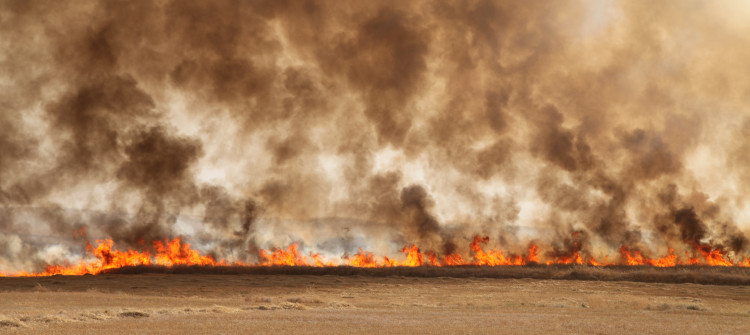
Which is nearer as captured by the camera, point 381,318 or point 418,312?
point 381,318

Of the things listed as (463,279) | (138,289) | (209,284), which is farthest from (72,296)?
(463,279)

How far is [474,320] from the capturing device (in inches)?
1242

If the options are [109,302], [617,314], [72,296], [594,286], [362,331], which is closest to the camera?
[362,331]

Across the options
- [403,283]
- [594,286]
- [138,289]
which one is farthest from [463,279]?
[138,289]

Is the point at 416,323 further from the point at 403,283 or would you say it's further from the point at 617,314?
the point at 403,283

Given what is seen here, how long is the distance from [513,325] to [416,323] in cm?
482

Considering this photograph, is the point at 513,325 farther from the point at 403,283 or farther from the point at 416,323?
the point at 403,283

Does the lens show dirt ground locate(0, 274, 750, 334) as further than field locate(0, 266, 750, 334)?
No

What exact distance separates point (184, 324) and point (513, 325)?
52.8 ft

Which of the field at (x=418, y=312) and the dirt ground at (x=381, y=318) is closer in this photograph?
the dirt ground at (x=381, y=318)

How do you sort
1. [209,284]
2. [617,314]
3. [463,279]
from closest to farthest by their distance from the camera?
1. [617,314]
2. [209,284]
3. [463,279]

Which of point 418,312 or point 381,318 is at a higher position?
point 381,318

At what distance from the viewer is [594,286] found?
68875mm

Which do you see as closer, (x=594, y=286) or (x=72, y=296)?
(x=72, y=296)
